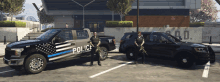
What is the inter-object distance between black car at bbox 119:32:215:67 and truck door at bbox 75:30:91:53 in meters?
2.52

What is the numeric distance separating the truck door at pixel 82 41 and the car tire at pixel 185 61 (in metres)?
4.55

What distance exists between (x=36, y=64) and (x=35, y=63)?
0.20 ft

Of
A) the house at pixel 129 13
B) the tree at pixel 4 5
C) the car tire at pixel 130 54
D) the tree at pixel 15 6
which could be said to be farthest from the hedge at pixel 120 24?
the car tire at pixel 130 54

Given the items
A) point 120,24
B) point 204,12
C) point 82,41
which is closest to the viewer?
point 82,41

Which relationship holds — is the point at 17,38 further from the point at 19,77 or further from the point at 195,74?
the point at 195,74

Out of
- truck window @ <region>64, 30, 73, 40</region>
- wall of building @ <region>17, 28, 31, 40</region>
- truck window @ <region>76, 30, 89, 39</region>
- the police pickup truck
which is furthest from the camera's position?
wall of building @ <region>17, 28, 31, 40</region>

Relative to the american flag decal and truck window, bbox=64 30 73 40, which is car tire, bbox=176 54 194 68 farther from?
the american flag decal

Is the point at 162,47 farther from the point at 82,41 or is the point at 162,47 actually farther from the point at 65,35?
the point at 65,35

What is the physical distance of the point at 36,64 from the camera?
7.46 metres

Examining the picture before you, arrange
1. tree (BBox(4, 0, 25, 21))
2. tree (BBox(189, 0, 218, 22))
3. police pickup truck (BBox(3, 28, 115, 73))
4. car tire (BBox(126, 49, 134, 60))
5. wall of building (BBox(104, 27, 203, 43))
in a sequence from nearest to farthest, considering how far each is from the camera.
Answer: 1. police pickup truck (BBox(3, 28, 115, 73))
2. car tire (BBox(126, 49, 134, 60))
3. tree (BBox(4, 0, 25, 21))
4. wall of building (BBox(104, 27, 203, 43))
5. tree (BBox(189, 0, 218, 22))

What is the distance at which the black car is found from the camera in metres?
8.41

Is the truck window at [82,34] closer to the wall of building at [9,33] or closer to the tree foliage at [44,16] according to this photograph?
the wall of building at [9,33]

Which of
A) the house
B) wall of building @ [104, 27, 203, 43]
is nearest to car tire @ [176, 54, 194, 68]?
wall of building @ [104, 27, 203, 43]

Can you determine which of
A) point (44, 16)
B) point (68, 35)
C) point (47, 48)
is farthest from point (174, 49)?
point (44, 16)
